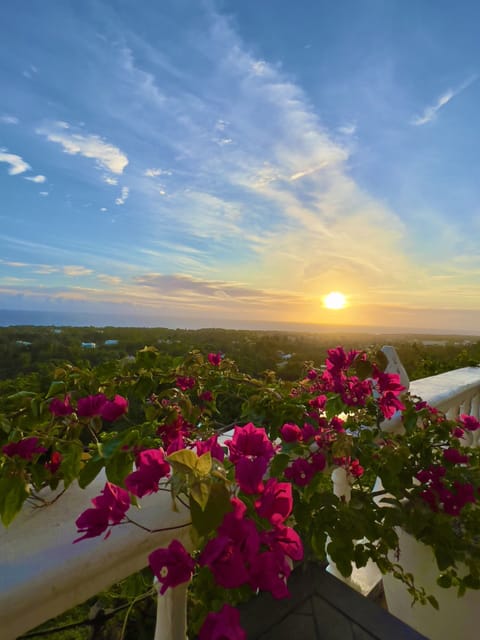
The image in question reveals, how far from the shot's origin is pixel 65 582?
18.0 inches

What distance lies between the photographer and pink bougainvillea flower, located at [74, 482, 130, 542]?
0.48 meters

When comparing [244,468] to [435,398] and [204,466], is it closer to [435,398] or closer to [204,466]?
[204,466]

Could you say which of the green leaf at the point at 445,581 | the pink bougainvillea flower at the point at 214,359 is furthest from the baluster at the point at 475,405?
the pink bougainvillea flower at the point at 214,359

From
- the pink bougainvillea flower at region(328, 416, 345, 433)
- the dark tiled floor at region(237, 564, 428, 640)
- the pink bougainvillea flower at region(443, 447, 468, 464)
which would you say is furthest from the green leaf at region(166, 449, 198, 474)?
the pink bougainvillea flower at region(443, 447, 468, 464)

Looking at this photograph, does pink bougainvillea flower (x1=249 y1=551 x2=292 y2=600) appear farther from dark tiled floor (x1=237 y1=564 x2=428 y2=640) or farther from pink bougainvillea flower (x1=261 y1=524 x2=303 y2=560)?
dark tiled floor (x1=237 y1=564 x2=428 y2=640)

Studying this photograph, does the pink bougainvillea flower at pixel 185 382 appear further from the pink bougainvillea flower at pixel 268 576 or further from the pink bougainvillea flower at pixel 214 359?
the pink bougainvillea flower at pixel 268 576

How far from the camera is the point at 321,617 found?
79 cm

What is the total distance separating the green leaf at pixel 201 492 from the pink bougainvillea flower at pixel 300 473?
17.7 inches

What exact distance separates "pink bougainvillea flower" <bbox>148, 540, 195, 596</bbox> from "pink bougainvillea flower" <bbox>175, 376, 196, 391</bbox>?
818 mm

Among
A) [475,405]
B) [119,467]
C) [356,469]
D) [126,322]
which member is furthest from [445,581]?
[475,405]

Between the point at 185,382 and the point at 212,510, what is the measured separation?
88 cm

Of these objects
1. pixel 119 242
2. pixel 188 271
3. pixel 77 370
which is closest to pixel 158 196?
pixel 188 271

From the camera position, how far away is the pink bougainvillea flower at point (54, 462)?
0.62 metres

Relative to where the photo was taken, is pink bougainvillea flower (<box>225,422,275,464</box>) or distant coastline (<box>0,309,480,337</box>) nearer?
pink bougainvillea flower (<box>225,422,275,464</box>)
